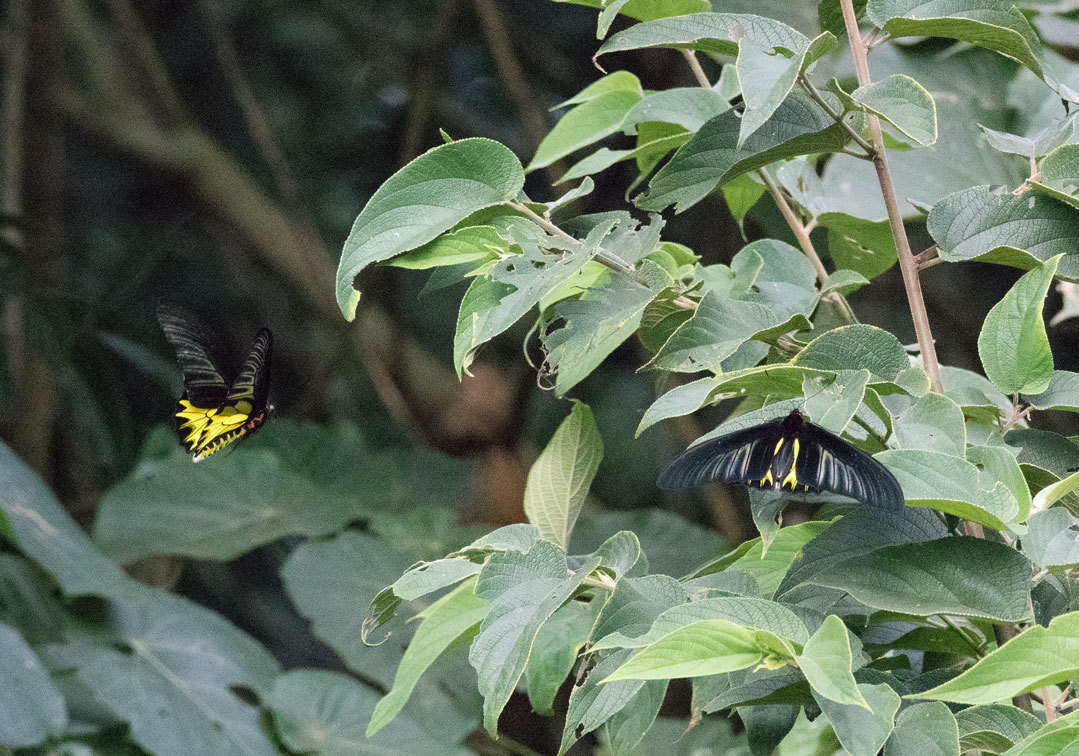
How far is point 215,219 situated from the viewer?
1855 mm

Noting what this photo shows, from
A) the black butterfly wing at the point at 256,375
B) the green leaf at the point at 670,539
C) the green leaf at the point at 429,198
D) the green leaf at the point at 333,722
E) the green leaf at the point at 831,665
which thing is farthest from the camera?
the green leaf at the point at 670,539

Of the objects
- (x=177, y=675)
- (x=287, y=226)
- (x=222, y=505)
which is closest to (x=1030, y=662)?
(x=177, y=675)

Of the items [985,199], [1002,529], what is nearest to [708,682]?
[1002,529]

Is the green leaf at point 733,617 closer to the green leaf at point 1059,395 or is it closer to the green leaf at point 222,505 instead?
the green leaf at point 1059,395

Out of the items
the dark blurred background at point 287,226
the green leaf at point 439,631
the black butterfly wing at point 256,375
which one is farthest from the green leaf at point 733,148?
the dark blurred background at point 287,226

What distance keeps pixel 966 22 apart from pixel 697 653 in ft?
0.93

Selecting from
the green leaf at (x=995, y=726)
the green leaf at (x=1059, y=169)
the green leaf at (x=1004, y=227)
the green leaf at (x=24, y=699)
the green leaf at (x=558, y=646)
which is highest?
the green leaf at (x=1059, y=169)

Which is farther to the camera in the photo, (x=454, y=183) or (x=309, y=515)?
(x=309, y=515)

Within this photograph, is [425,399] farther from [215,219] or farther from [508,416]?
[215,219]

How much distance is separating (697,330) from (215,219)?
1.61 meters

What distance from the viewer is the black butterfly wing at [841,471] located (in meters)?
0.34

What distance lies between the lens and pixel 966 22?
0.41 metres

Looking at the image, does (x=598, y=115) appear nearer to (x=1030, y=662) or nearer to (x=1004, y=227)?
(x=1004, y=227)

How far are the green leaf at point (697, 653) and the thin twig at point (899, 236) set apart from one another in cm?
17
